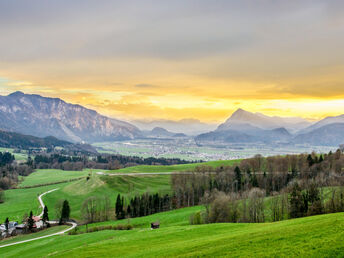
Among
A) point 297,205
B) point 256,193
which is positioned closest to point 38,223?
point 256,193

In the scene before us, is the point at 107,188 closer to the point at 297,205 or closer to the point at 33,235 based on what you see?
the point at 33,235

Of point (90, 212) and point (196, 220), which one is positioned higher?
point (196, 220)

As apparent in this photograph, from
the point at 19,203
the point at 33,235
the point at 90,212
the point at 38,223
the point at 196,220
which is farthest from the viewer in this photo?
the point at 19,203

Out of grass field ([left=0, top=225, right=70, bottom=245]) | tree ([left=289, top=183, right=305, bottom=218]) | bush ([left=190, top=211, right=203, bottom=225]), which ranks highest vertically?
tree ([left=289, top=183, right=305, bottom=218])

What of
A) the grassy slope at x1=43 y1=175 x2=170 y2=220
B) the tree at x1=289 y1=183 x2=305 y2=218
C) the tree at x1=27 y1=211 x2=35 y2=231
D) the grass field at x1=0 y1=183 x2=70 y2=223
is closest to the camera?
the tree at x1=289 y1=183 x2=305 y2=218

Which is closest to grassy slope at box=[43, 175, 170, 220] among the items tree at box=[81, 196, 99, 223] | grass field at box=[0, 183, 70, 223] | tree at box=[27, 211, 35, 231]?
grass field at box=[0, 183, 70, 223]

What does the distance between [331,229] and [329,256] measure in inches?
285

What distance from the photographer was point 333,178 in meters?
93.6

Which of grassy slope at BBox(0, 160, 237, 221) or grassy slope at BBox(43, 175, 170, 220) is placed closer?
grassy slope at BBox(0, 160, 237, 221)

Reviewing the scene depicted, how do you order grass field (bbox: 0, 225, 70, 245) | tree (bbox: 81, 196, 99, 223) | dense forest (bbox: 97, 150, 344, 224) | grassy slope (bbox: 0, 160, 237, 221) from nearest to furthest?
dense forest (bbox: 97, 150, 344, 224)
grass field (bbox: 0, 225, 70, 245)
tree (bbox: 81, 196, 99, 223)
grassy slope (bbox: 0, 160, 237, 221)

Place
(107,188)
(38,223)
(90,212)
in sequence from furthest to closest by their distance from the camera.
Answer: (107,188), (90,212), (38,223)

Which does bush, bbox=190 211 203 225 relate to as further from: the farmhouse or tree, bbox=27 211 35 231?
Result: the farmhouse

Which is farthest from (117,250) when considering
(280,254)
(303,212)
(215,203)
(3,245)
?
(3,245)

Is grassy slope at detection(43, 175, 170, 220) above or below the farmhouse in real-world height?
above
